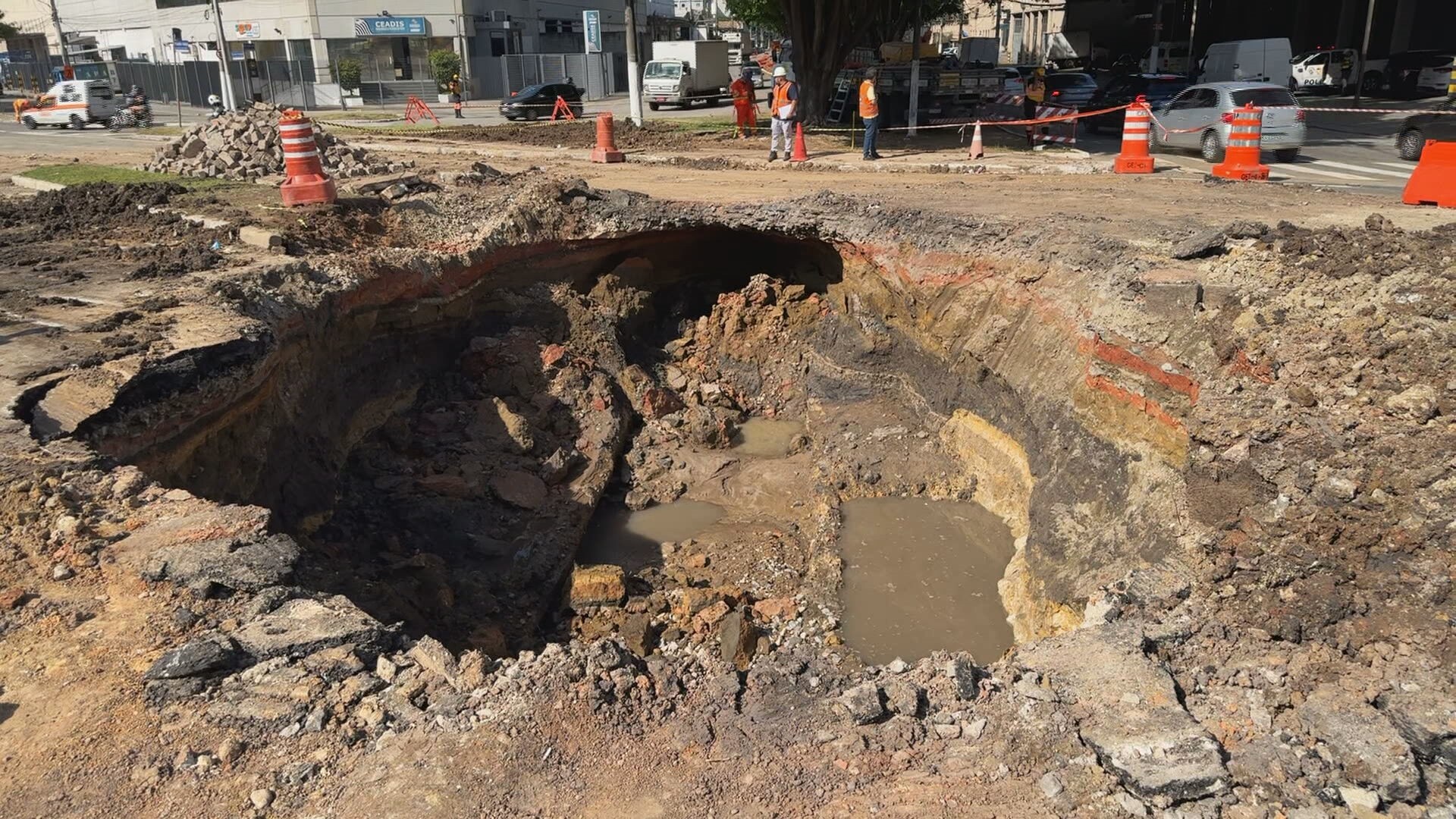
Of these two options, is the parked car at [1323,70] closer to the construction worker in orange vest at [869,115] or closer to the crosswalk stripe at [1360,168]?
the crosswalk stripe at [1360,168]

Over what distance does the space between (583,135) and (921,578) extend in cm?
1684

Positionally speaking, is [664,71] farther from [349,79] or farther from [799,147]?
[799,147]

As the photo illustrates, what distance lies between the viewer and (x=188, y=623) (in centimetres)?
430

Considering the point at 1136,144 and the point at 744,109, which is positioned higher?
the point at 744,109

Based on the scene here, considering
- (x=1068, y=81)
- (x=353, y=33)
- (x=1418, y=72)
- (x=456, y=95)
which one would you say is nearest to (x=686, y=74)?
(x=456, y=95)

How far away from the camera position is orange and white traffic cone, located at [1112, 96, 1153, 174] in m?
14.2

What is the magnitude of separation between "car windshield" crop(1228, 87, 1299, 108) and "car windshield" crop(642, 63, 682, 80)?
20.8 meters

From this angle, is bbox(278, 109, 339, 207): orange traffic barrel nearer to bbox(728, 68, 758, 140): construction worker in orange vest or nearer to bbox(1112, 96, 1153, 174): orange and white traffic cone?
bbox(1112, 96, 1153, 174): orange and white traffic cone

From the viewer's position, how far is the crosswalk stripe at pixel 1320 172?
13.8m

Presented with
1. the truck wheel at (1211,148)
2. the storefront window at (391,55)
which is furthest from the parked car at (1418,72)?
the storefront window at (391,55)

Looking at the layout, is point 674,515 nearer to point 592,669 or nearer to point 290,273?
point 290,273

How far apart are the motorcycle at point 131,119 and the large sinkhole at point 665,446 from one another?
25.0 metres

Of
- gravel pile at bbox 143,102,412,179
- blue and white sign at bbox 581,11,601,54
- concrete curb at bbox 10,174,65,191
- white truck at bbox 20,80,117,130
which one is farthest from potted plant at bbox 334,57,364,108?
gravel pile at bbox 143,102,412,179

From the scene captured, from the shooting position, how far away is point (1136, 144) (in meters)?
14.3
